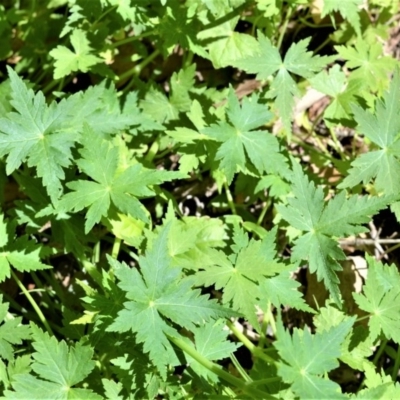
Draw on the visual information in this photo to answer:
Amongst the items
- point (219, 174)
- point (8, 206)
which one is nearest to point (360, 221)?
point (219, 174)

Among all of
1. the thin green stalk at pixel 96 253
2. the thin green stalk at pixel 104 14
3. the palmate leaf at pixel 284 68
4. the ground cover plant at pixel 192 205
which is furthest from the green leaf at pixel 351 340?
the thin green stalk at pixel 104 14

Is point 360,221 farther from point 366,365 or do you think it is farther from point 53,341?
point 53,341

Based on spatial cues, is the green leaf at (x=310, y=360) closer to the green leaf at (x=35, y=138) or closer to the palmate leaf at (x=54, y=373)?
the palmate leaf at (x=54, y=373)

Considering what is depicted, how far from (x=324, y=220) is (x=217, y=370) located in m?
0.68

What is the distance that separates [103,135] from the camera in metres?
2.31

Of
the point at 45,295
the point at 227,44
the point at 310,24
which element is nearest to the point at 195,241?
the point at 45,295

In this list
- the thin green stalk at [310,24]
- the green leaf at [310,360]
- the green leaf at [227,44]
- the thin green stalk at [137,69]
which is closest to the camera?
the green leaf at [310,360]

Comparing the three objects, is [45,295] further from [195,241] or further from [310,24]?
[310,24]

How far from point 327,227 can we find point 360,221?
0.12 m

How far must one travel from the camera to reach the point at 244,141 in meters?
2.33

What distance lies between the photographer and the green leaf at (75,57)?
2.51m

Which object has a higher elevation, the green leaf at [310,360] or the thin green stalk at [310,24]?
the thin green stalk at [310,24]

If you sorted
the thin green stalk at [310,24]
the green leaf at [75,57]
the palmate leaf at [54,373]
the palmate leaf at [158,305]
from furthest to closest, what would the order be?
1. the thin green stalk at [310,24]
2. the green leaf at [75,57]
3. the palmate leaf at [54,373]
4. the palmate leaf at [158,305]

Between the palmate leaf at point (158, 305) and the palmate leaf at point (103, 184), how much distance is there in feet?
0.89
